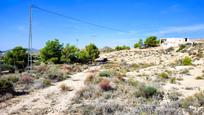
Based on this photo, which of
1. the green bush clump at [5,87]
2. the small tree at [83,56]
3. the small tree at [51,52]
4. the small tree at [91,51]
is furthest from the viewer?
the small tree at [91,51]

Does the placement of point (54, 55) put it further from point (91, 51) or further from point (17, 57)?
point (91, 51)

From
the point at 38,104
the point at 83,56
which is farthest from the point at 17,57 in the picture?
the point at 38,104

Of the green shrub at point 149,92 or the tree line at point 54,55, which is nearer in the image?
the green shrub at point 149,92

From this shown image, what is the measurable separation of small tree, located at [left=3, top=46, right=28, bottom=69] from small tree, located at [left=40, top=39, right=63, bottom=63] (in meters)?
4.48

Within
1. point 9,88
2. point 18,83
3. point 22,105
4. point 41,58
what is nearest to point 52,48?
point 41,58

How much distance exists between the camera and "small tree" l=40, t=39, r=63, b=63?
44.3 m

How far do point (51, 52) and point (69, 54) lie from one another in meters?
3.82

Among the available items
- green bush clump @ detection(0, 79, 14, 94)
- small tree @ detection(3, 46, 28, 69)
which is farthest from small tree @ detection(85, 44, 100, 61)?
green bush clump @ detection(0, 79, 14, 94)

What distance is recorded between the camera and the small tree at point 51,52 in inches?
1743

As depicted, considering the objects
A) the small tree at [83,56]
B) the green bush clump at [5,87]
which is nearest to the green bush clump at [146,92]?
the green bush clump at [5,87]

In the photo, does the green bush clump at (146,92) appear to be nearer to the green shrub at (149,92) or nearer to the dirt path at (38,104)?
the green shrub at (149,92)

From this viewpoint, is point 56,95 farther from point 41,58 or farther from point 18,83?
point 41,58

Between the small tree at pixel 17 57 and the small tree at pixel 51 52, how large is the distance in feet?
14.7

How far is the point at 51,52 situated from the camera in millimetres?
44281
